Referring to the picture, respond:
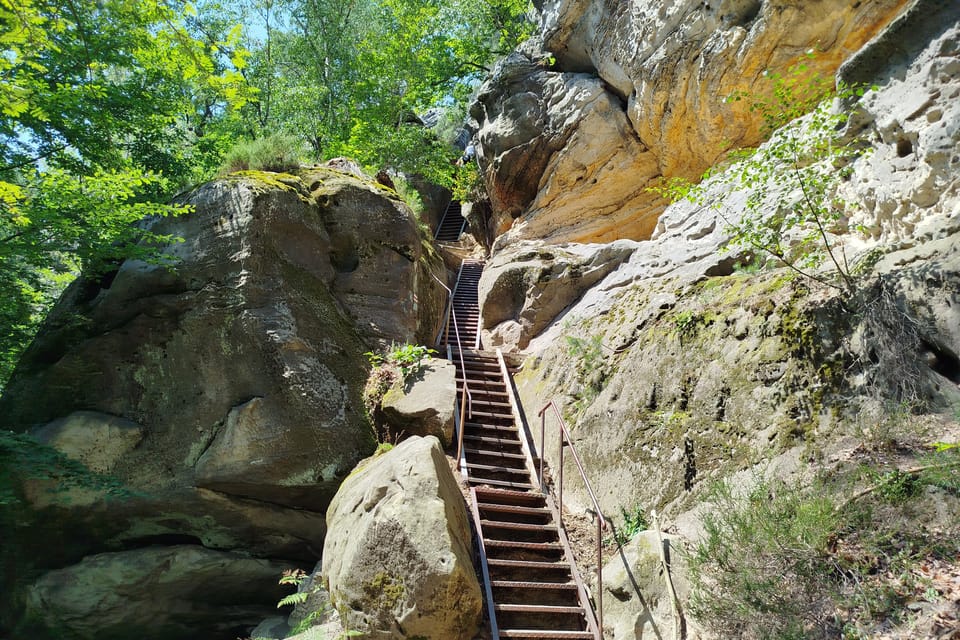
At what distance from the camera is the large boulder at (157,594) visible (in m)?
7.53

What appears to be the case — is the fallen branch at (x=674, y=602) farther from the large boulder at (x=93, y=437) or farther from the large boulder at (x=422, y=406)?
the large boulder at (x=93, y=437)

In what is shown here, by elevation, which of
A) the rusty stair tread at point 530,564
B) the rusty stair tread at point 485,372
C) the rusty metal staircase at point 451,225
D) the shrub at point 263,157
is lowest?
the rusty stair tread at point 530,564

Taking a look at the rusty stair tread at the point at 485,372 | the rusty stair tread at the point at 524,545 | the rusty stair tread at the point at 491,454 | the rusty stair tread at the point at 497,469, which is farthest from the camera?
the rusty stair tread at the point at 485,372

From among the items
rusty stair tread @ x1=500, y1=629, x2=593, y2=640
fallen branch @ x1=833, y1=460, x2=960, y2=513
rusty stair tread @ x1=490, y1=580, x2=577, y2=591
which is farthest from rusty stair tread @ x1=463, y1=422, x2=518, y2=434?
fallen branch @ x1=833, y1=460, x2=960, y2=513

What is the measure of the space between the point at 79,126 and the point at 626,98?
40.9ft

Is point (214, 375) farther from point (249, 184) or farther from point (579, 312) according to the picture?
point (579, 312)

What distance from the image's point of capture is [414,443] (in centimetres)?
665

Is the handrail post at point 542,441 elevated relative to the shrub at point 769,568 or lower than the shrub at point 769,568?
elevated

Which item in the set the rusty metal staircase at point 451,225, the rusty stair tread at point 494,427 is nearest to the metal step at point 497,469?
the rusty stair tread at point 494,427

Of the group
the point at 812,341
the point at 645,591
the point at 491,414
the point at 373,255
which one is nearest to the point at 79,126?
the point at 373,255

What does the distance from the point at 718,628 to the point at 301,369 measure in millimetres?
6755

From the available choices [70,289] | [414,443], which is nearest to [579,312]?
[414,443]

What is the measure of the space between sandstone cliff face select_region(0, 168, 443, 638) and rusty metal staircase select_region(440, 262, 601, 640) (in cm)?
201

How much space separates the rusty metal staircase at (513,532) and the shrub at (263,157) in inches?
231
